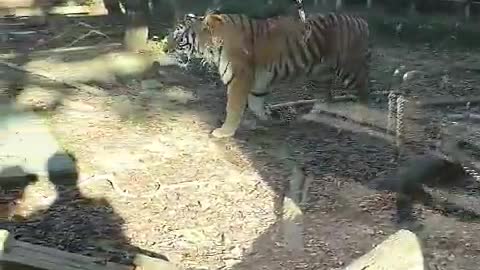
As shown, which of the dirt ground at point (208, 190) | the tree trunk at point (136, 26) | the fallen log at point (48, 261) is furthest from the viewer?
the tree trunk at point (136, 26)

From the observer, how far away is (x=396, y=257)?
182 centimetres

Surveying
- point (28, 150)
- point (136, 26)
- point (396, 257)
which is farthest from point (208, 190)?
point (136, 26)

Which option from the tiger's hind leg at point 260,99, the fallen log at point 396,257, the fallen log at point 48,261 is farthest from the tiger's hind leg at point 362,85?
the fallen log at point 396,257

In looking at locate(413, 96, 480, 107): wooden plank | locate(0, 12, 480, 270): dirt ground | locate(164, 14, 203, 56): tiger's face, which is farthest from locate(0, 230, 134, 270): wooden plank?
locate(413, 96, 480, 107): wooden plank

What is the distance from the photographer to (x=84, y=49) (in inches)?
279

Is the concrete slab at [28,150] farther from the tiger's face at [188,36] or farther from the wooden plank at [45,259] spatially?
the wooden plank at [45,259]

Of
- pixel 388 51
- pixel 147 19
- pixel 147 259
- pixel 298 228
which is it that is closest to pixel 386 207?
pixel 298 228

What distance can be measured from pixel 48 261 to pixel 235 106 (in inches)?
78.3

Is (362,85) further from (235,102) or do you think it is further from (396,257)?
(396,257)

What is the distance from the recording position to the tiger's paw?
4148mm

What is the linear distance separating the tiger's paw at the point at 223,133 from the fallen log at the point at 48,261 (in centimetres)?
171

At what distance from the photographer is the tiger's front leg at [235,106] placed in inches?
164

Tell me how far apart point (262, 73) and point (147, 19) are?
295 cm

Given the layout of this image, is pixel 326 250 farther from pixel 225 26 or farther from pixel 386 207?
pixel 225 26
